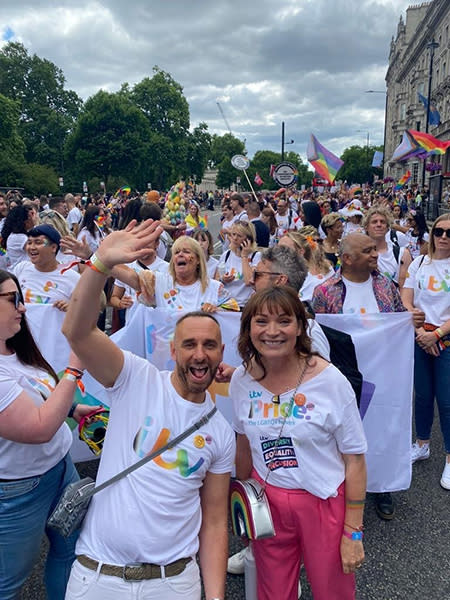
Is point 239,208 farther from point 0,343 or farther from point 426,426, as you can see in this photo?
point 0,343

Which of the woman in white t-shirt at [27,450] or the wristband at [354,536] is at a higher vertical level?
the woman in white t-shirt at [27,450]

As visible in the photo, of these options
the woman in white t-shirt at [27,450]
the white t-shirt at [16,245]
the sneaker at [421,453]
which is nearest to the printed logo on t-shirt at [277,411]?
the woman in white t-shirt at [27,450]

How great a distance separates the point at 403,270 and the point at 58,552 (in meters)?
3.88

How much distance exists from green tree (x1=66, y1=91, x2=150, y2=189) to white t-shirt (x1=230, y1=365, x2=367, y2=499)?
50191 millimetres

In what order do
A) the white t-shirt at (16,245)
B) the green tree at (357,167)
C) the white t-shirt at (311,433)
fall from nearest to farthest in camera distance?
the white t-shirt at (311,433) < the white t-shirt at (16,245) < the green tree at (357,167)

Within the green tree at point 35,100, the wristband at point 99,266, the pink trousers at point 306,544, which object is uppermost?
the green tree at point 35,100

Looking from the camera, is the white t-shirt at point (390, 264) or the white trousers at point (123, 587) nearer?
the white trousers at point (123, 587)

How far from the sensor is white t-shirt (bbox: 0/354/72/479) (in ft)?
5.64

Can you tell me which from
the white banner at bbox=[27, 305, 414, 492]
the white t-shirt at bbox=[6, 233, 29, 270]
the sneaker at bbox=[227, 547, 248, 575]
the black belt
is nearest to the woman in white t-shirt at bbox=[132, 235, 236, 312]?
the white banner at bbox=[27, 305, 414, 492]

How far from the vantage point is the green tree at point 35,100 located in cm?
5459

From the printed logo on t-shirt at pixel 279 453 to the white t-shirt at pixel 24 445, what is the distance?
887 mm

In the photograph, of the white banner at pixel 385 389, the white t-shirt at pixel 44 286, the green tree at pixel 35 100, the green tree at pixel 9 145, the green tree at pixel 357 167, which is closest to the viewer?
the white banner at pixel 385 389

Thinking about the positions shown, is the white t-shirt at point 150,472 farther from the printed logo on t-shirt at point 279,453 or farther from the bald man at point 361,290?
the bald man at point 361,290

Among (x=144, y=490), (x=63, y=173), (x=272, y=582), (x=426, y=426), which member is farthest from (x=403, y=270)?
(x=63, y=173)
